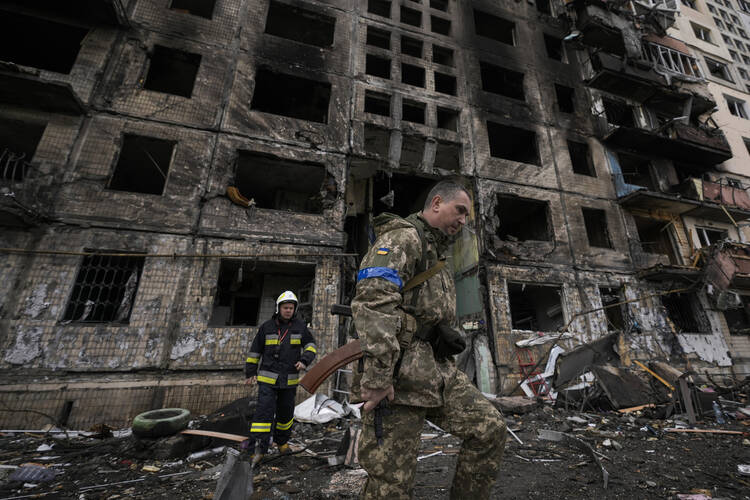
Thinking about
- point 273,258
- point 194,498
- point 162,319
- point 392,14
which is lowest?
point 194,498

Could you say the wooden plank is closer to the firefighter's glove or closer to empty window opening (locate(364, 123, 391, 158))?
the firefighter's glove

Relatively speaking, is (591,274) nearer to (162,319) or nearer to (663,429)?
(663,429)

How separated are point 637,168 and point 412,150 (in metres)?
10.6

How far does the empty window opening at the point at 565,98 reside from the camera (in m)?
13.7

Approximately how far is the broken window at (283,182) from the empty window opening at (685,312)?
484 inches

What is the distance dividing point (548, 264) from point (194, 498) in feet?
33.8

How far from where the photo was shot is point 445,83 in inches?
508

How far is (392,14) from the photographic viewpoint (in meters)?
12.1

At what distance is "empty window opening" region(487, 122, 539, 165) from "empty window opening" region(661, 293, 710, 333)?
697 cm

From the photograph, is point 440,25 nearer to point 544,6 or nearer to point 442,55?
point 442,55

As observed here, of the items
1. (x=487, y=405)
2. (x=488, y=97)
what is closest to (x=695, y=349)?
(x=488, y=97)

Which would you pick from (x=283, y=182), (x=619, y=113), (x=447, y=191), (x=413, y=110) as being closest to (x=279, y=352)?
(x=447, y=191)

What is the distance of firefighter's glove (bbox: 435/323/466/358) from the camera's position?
1903 mm

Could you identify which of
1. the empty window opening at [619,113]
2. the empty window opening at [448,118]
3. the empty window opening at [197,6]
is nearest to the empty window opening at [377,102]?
the empty window opening at [448,118]
